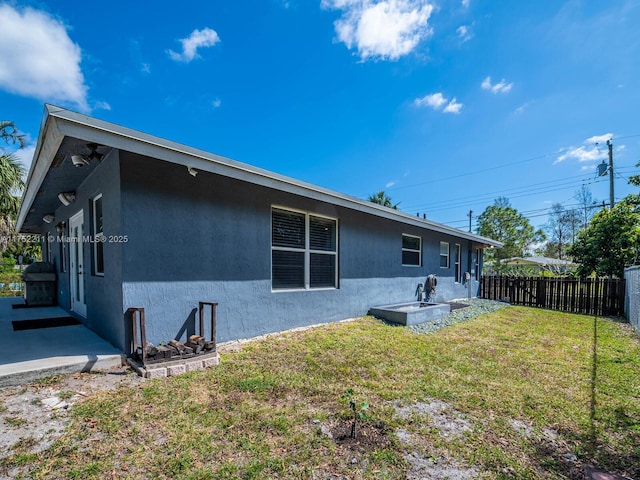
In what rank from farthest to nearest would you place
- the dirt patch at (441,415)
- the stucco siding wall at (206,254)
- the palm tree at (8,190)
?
the palm tree at (8,190), the stucco siding wall at (206,254), the dirt patch at (441,415)

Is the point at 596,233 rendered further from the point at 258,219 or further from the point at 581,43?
the point at 258,219

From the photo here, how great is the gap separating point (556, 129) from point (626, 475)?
14.3 m

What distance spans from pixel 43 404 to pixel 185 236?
2.33 m

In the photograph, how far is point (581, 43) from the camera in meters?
7.39

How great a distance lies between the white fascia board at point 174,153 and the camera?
286 cm

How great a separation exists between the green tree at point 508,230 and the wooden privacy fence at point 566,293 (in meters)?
17.8

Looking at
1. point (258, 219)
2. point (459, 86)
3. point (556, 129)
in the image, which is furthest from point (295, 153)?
point (556, 129)

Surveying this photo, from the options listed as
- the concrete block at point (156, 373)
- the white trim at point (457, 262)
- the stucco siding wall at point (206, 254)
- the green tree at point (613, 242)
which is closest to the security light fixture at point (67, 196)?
the stucco siding wall at point (206, 254)

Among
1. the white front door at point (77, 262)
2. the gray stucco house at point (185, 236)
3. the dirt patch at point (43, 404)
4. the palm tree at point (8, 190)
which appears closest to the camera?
the dirt patch at point (43, 404)

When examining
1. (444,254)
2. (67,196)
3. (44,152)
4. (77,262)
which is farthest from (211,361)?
(444,254)

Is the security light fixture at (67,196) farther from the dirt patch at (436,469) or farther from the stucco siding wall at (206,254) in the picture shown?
the dirt patch at (436,469)

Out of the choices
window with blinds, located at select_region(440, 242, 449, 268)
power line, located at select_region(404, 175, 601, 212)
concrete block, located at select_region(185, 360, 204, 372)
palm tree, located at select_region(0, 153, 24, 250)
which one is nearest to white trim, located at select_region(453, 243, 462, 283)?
window with blinds, located at select_region(440, 242, 449, 268)

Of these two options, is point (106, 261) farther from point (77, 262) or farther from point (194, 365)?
point (77, 262)

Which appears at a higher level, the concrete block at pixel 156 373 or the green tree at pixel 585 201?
the green tree at pixel 585 201
